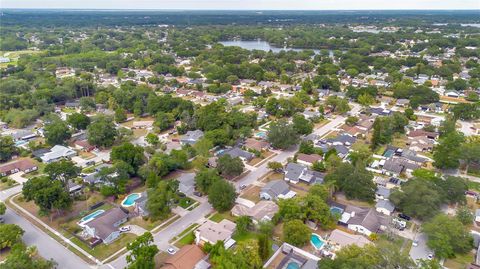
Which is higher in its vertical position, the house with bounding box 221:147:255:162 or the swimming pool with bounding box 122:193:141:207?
the house with bounding box 221:147:255:162

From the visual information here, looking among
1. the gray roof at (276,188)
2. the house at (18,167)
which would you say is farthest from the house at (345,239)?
the house at (18,167)

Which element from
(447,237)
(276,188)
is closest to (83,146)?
(276,188)

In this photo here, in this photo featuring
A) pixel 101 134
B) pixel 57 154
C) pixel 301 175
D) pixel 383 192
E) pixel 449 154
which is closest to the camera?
pixel 383 192

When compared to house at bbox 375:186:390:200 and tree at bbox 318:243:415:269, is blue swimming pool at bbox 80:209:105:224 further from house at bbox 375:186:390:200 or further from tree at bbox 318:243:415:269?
house at bbox 375:186:390:200

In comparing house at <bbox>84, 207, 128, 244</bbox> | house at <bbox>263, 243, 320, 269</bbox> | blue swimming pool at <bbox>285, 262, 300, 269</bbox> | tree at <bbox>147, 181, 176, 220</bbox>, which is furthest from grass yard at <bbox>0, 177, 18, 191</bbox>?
blue swimming pool at <bbox>285, 262, 300, 269</bbox>

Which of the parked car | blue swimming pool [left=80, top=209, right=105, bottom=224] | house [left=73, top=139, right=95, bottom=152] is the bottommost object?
the parked car

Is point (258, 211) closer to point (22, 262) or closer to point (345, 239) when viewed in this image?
point (345, 239)
